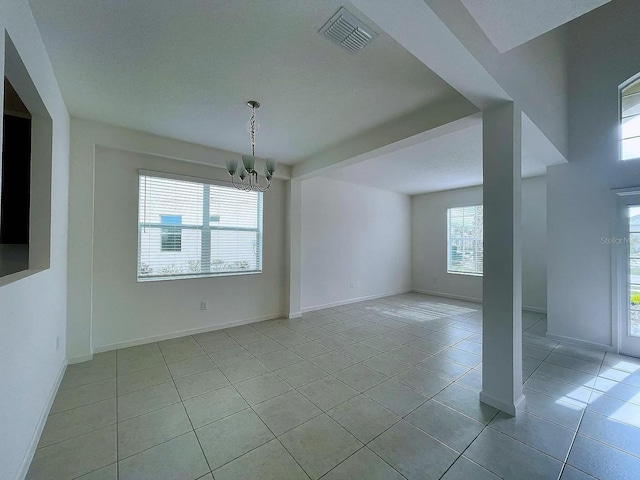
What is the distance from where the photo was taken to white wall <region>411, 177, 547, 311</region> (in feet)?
17.5

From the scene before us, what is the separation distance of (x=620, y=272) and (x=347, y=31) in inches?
167

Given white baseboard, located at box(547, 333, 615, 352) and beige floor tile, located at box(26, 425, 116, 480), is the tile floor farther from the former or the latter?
white baseboard, located at box(547, 333, 615, 352)

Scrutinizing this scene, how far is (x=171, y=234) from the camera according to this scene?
12.5ft

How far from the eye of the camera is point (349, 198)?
6.05 metres

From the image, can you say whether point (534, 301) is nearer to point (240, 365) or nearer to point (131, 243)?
point (240, 365)

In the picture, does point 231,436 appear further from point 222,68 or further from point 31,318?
point 222,68

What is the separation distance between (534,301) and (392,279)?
2.92 metres

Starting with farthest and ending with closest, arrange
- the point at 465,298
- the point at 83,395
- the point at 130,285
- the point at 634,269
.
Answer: the point at 465,298, the point at 130,285, the point at 634,269, the point at 83,395

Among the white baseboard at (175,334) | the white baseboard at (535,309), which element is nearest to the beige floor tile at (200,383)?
the white baseboard at (175,334)

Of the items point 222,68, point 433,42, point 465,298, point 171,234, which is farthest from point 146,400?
point 465,298

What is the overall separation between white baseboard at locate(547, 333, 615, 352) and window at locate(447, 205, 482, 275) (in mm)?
2526

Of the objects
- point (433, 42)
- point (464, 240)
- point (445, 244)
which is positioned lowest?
point (445, 244)

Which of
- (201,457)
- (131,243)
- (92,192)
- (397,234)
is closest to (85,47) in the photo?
(92,192)

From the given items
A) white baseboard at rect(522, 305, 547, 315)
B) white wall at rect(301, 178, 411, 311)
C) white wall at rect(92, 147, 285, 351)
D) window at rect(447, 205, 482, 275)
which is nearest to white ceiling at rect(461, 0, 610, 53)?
white wall at rect(92, 147, 285, 351)
